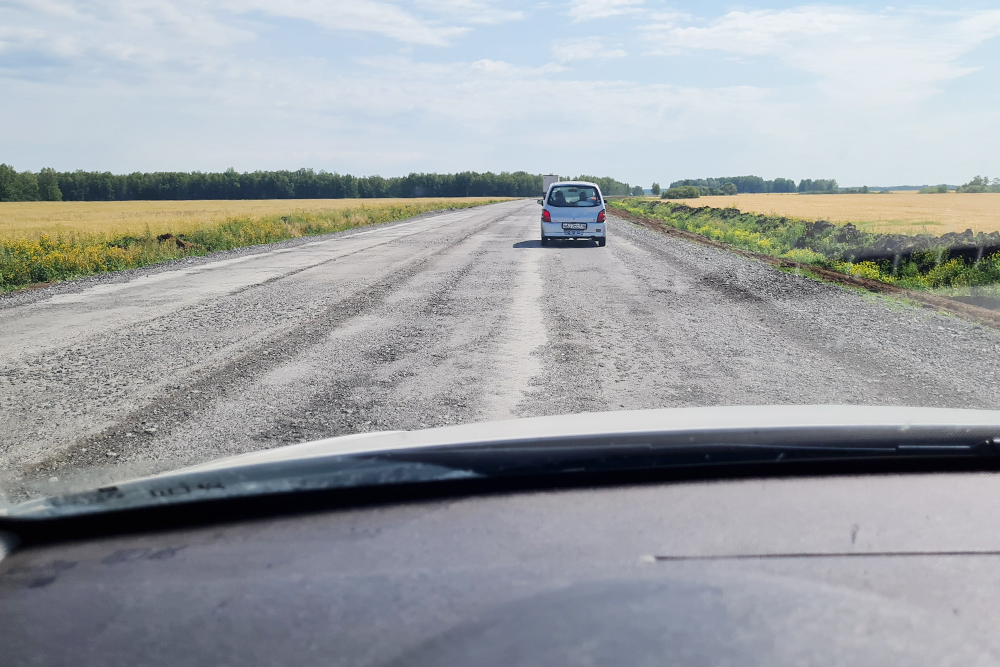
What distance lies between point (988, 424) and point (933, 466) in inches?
9.6

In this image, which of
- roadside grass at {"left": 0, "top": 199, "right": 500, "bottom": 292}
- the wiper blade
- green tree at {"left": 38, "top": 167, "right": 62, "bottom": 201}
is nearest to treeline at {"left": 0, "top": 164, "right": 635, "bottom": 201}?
green tree at {"left": 38, "top": 167, "right": 62, "bottom": 201}

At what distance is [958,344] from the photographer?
279 inches

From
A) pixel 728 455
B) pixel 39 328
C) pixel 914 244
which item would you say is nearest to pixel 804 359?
pixel 728 455

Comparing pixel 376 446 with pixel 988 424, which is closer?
pixel 376 446

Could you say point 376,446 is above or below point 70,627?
above

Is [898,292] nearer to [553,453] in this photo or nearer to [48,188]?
[553,453]

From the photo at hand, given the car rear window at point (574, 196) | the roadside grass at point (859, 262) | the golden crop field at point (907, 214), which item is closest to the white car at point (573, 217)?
the car rear window at point (574, 196)

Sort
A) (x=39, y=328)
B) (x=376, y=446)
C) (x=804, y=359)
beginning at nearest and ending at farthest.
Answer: (x=376, y=446), (x=804, y=359), (x=39, y=328)

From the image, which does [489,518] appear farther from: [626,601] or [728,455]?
[728,455]

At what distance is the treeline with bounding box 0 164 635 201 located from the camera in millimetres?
125500

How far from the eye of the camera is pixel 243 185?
504ft

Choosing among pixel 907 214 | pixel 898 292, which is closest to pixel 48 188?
pixel 907 214

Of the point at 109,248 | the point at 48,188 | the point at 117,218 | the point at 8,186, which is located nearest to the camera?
the point at 109,248

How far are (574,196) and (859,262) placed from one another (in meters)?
7.17
